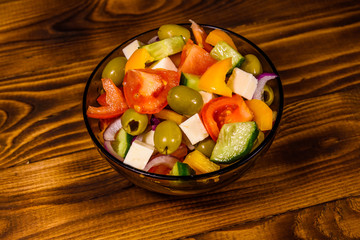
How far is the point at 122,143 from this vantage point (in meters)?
0.93

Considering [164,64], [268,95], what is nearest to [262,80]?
[268,95]

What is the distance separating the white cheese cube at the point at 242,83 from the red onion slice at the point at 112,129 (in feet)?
0.96

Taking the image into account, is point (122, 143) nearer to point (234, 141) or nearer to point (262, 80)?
point (234, 141)

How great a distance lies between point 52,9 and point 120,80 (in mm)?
666

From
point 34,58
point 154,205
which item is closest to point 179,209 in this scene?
point 154,205

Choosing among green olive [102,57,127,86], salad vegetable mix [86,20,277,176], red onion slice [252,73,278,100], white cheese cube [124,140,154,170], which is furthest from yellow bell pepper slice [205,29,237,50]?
white cheese cube [124,140,154,170]

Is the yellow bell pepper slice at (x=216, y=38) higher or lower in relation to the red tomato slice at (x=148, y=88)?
higher

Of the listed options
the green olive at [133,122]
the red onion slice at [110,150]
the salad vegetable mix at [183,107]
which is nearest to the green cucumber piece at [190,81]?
the salad vegetable mix at [183,107]

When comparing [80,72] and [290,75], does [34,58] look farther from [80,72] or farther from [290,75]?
[290,75]

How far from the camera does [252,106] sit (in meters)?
0.92

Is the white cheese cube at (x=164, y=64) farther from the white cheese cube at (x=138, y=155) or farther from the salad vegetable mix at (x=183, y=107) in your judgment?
the white cheese cube at (x=138, y=155)

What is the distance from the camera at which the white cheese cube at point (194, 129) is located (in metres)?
0.87

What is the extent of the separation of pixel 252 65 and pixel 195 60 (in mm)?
168

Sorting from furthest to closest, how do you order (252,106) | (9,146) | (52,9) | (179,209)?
1. (52,9)
2. (9,146)
3. (179,209)
4. (252,106)
